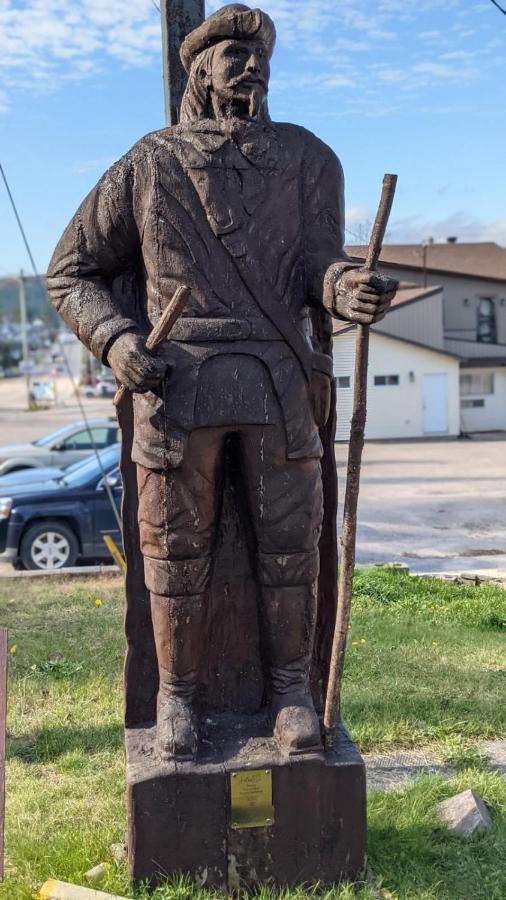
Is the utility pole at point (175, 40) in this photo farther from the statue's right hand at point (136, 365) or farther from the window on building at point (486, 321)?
the window on building at point (486, 321)

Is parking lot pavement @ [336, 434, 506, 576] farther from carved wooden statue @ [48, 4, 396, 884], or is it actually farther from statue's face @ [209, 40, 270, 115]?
statue's face @ [209, 40, 270, 115]

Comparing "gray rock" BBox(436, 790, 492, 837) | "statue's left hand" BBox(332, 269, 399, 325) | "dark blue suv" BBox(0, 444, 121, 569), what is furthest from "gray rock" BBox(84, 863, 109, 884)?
"dark blue suv" BBox(0, 444, 121, 569)

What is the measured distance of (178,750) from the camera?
2967 millimetres

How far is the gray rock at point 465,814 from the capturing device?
337 cm

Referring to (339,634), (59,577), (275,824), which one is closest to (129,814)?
(275,824)

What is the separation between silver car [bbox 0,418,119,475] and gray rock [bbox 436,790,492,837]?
962 centimetres

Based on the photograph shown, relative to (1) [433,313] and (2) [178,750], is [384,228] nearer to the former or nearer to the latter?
(2) [178,750]

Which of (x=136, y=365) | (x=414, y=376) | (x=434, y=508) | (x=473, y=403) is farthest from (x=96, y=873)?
(x=473, y=403)

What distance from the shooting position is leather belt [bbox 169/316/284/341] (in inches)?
114

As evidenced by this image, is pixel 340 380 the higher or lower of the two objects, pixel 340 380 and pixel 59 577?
the higher

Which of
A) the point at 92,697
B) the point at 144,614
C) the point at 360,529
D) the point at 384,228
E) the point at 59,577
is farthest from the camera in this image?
the point at 360,529

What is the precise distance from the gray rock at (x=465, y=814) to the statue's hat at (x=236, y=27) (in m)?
2.77

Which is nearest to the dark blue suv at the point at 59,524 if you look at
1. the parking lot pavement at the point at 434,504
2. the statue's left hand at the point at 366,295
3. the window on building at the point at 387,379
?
the parking lot pavement at the point at 434,504

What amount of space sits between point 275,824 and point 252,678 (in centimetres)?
53
